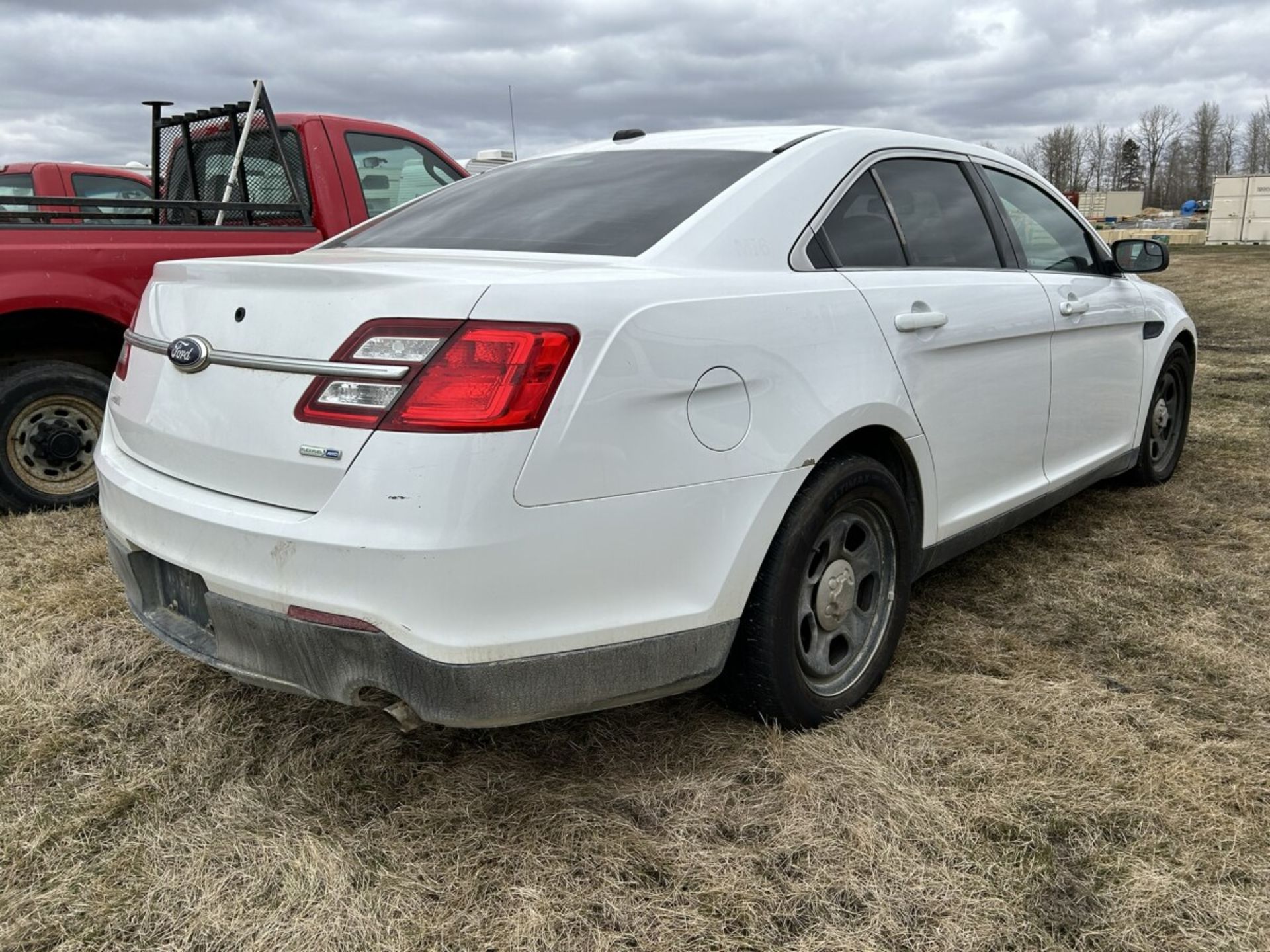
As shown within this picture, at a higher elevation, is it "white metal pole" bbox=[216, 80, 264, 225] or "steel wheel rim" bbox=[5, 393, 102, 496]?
"white metal pole" bbox=[216, 80, 264, 225]

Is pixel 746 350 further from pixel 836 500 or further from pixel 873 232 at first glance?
pixel 873 232

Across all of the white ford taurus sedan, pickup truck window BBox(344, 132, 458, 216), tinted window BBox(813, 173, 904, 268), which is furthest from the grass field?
pickup truck window BBox(344, 132, 458, 216)

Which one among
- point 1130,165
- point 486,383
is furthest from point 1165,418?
point 1130,165

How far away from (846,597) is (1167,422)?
3190mm

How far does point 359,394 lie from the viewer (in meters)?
1.93

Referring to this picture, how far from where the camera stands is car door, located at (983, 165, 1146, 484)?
3590mm

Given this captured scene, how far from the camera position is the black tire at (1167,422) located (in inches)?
187

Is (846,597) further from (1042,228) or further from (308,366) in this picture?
(1042,228)

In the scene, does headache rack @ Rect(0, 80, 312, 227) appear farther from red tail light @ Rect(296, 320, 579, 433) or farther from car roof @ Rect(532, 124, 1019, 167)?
red tail light @ Rect(296, 320, 579, 433)

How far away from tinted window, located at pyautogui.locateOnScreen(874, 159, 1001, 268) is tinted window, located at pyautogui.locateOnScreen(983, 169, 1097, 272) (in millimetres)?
259

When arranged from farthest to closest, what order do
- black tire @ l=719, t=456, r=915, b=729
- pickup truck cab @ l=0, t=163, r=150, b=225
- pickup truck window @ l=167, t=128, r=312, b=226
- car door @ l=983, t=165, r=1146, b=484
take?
pickup truck cab @ l=0, t=163, r=150, b=225 → pickup truck window @ l=167, t=128, r=312, b=226 → car door @ l=983, t=165, r=1146, b=484 → black tire @ l=719, t=456, r=915, b=729

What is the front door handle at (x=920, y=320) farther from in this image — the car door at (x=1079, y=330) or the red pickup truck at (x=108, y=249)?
the red pickup truck at (x=108, y=249)

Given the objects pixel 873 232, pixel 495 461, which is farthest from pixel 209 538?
pixel 873 232

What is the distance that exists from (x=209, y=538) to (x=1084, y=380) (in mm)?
3110
